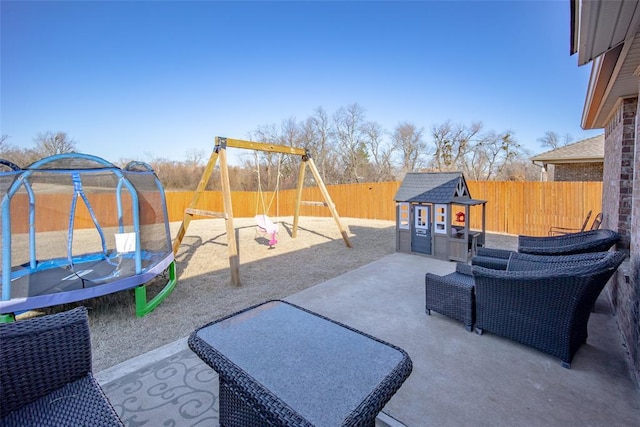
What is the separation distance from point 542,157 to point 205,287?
11450mm

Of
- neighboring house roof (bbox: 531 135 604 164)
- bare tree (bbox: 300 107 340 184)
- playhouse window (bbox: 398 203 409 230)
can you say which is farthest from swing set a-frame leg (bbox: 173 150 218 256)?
bare tree (bbox: 300 107 340 184)

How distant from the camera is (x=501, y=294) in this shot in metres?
2.38

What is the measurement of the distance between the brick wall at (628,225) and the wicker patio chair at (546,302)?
11.3 inches

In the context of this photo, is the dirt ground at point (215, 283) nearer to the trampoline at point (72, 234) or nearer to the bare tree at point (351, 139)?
the trampoline at point (72, 234)

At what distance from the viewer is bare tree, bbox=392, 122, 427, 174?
22.3m

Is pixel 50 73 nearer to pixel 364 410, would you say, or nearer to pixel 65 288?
pixel 65 288

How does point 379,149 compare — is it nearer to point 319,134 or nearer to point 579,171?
point 319,134

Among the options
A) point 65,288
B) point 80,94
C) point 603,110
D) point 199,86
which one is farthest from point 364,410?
point 199,86

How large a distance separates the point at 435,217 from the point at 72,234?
252 inches

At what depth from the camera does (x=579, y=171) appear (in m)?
9.61

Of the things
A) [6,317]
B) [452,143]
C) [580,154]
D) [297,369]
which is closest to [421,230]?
[297,369]

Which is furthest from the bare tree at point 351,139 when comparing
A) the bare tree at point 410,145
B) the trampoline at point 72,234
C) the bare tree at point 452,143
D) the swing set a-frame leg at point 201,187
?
the trampoline at point 72,234

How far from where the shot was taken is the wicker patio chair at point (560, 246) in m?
2.88

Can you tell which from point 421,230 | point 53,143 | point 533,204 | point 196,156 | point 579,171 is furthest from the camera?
point 196,156
